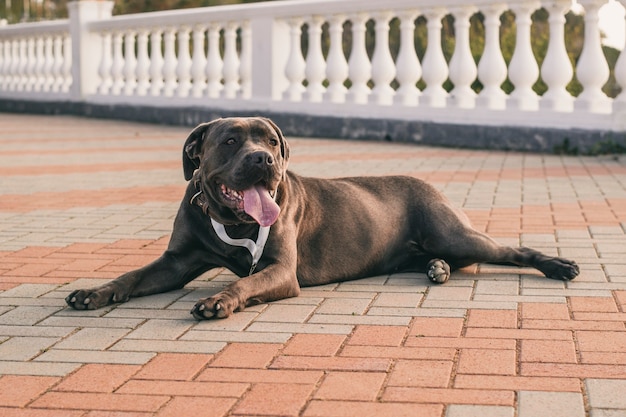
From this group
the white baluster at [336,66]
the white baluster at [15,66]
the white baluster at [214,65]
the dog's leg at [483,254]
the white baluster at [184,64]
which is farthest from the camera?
the white baluster at [15,66]

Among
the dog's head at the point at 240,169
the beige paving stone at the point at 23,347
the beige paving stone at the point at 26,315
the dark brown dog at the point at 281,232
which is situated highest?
the dog's head at the point at 240,169

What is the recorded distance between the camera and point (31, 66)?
21.9 m

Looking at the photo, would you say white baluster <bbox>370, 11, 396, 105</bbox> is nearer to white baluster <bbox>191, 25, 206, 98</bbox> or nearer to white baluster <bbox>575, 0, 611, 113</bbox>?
white baluster <bbox>575, 0, 611, 113</bbox>

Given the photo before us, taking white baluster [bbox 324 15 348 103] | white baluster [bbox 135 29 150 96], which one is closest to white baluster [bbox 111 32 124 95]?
white baluster [bbox 135 29 150 96]

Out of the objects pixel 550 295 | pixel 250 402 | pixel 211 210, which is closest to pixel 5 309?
pixel 211 210

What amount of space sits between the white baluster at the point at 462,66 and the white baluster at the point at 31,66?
11392mm

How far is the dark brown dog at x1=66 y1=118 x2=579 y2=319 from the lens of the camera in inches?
196

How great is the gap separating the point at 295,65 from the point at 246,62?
1.13 meters

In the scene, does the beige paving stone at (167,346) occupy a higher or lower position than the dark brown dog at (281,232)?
lower

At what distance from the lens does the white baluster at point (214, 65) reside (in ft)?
54.5

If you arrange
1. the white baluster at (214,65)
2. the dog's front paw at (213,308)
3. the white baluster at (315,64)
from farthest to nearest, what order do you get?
1. the white baluster at (214,65)
2. the white baluster at (315,64)
3. the dog's front paw at (213,308)

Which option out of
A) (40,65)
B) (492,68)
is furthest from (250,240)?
(40,65)

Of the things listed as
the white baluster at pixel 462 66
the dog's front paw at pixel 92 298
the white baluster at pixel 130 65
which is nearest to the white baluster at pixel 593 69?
the white baluster at pixel 462 66

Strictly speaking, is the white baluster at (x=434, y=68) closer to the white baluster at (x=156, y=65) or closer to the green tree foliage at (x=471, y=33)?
the green tree foliage at (x=471, y=33)
